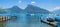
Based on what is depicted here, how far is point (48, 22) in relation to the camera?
51.1 inches

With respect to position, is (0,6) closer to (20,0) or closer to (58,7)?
(20,0)

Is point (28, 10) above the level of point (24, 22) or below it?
above

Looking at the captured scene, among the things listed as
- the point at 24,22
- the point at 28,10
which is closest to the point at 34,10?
the point at 28,10

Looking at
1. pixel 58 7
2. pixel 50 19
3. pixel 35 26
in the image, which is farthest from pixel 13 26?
pixel 58 7

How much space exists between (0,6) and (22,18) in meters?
0.35

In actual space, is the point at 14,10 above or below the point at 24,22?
above

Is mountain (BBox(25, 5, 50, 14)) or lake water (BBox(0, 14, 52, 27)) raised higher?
mountain (BBox(25, 5, 50, 14))

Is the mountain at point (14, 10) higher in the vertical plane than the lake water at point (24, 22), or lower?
higher

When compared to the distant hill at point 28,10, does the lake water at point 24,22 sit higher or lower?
lower

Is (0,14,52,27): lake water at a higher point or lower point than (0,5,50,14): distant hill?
lower

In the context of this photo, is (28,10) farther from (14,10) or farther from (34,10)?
(14,10)

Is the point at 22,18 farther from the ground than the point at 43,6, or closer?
closer

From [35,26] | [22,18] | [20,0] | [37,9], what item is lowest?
[35,26]

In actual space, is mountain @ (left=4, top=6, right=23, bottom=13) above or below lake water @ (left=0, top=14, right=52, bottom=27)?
above
